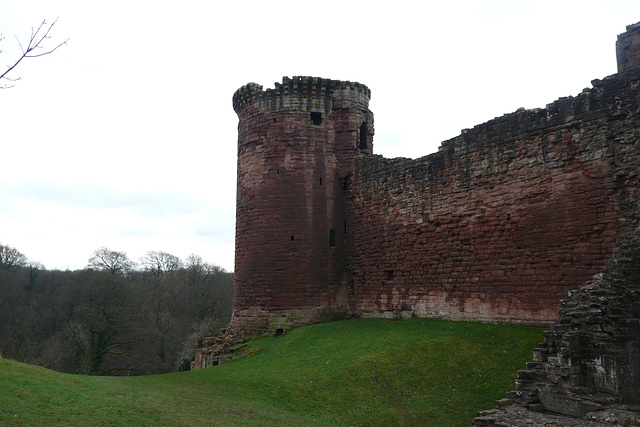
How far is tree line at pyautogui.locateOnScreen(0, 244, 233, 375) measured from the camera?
32812 millimetres

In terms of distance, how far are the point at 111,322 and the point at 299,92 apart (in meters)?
21.3

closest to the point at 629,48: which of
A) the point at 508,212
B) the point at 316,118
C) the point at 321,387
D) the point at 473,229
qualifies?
the point at 508,212

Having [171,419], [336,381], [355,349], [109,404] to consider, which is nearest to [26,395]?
[109,404]

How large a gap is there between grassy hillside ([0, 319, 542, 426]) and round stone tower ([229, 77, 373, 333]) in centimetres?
437

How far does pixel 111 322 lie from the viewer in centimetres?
3341

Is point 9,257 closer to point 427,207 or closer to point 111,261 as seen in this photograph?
point 111,261

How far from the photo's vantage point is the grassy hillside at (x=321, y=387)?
349 inches

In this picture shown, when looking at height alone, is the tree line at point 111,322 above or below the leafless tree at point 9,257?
below

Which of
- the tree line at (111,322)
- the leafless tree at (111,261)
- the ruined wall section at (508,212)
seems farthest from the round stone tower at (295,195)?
the leafless tree at (111,261)

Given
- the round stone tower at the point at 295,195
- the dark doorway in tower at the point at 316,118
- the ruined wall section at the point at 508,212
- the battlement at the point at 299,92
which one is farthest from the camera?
the dark doorway in tower at the point at 316,118

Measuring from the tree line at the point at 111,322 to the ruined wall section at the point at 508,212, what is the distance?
617 inches

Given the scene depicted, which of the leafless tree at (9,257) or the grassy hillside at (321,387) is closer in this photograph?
the grassy hillside at (321,387)

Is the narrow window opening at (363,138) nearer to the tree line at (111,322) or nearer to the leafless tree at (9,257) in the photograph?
the tree line at (111,322)

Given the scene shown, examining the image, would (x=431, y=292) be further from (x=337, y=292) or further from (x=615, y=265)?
(x=615, y=265)
